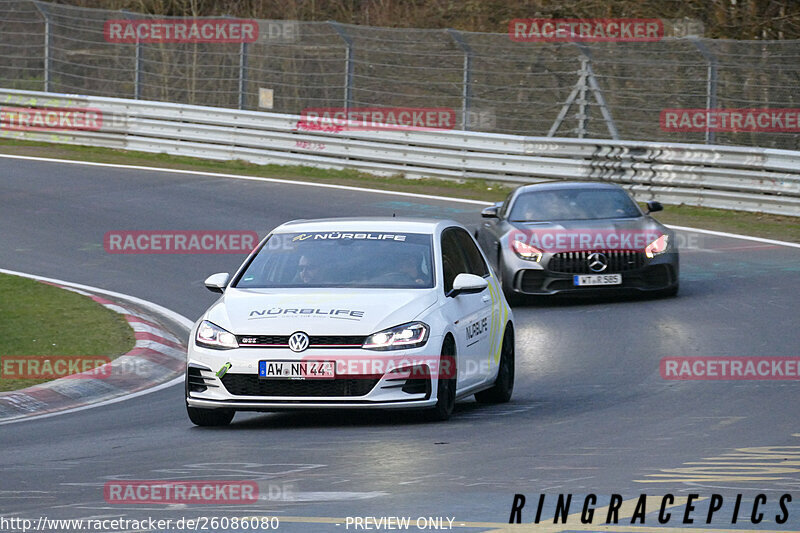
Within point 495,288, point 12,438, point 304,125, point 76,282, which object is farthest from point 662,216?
point 12,438

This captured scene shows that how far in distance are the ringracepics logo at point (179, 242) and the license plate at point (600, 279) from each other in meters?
5.54

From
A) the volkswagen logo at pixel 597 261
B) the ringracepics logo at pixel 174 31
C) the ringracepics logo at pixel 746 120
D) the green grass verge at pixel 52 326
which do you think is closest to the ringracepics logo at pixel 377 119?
the ringracepics logo at pixel 174 31

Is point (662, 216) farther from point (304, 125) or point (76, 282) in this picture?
point (76, 282)

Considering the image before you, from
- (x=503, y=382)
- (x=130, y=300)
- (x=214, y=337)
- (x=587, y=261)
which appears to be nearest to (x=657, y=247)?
(x=587, y=261)

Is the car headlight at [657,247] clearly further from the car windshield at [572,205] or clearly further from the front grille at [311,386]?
the front grille at [311,386]

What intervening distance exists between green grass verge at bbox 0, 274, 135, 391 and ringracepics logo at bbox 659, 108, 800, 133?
13155mm

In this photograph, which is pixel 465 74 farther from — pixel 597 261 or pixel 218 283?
pixel 218 283

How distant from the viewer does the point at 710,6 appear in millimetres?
31562

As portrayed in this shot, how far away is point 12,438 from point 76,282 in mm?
8026

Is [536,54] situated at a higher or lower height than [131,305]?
higher

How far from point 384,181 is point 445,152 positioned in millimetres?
1257

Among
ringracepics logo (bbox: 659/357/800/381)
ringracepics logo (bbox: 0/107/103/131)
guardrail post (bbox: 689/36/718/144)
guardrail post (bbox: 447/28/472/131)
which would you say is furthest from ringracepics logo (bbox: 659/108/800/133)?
ringracepics logo (bbox: 659/357/800/381)

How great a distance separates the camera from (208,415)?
392 inches

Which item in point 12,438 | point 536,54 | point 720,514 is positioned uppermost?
point 536,54
